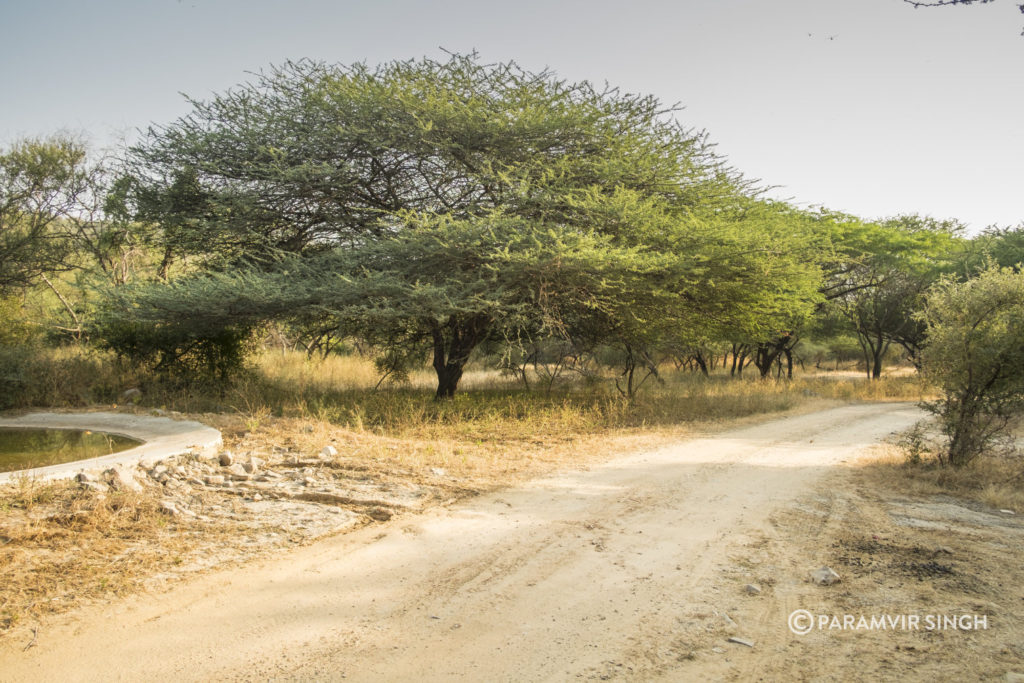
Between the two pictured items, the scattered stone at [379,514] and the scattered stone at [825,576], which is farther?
the scattered stone at [379,514]

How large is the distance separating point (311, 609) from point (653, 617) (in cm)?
205

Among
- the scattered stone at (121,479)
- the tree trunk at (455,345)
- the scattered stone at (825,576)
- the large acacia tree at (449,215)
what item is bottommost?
the scattered stone at (825,576)

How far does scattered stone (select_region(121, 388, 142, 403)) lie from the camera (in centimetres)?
1170

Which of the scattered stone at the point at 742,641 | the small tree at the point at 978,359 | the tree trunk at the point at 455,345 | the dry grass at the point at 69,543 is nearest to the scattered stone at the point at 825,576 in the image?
the scattered stone at the point at 742,641

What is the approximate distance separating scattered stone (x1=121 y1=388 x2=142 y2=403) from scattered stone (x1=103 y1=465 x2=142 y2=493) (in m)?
7.00

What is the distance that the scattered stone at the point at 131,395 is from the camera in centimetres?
1170

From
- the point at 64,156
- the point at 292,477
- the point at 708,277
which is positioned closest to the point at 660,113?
the point at 708,277

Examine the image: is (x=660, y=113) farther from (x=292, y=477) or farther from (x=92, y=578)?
(x=92, y=578)

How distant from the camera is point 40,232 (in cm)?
1786

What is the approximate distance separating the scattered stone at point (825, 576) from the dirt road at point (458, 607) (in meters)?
0.57

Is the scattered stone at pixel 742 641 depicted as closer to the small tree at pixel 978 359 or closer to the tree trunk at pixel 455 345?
the small tree at pixel 978 359

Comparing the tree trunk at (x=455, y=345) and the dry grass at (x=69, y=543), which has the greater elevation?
the tree trunk at (x=455, y=345)

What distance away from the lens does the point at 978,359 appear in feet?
23.9

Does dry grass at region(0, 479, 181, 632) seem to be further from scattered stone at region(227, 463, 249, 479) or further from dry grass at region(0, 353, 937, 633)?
scattered stone at region(227, 463, 249, 479)
